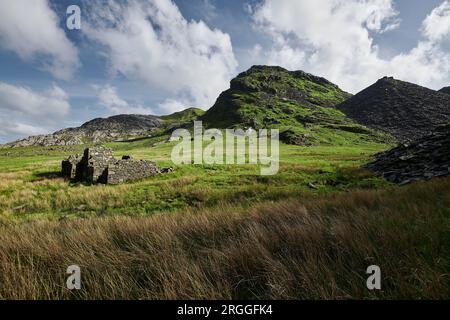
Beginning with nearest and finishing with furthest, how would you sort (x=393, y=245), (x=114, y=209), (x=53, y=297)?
(x=53, y=297) < (x=393, y=245) < (x=114, y=209)

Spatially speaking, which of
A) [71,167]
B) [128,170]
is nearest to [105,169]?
[128,170]

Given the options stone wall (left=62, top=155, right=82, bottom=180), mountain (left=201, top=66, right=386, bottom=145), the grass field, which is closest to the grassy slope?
stone wall (left=62, top=155, right=82, bottom=180)

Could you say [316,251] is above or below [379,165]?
below

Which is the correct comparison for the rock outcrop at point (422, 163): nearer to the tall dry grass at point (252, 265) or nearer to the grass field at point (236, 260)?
the grass field at point (236, 260)

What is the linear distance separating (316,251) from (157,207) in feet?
35.1

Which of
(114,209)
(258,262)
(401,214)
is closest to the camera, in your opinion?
(258,262)

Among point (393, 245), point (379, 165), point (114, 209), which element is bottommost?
point (114, 209)

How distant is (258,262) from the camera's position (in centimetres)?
355

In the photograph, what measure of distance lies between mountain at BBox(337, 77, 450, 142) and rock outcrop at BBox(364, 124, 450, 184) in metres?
75.7

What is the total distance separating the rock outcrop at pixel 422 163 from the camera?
14.6 m

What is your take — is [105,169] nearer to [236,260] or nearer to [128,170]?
[128,170]

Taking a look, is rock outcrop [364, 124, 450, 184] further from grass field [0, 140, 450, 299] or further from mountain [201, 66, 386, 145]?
mountain [201, 66, 386, 145]
